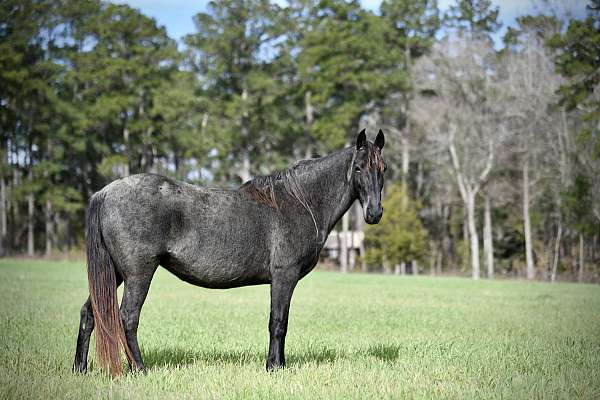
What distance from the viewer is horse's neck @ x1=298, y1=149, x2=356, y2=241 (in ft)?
22.9

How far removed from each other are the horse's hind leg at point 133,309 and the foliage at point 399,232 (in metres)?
34.7

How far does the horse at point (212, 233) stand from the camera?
6.30 meters

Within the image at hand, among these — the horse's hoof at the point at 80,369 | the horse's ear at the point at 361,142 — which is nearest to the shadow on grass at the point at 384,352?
the horse's ear at the point at 361,142

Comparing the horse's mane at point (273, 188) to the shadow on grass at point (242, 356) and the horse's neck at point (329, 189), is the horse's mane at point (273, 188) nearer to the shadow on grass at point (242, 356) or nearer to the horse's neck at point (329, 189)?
the horse's neck at point (329, 189)

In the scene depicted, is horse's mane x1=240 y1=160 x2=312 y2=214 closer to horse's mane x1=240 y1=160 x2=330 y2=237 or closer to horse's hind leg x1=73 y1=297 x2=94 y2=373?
horse's mane x1=240 y1=160 x2=330 y2=237

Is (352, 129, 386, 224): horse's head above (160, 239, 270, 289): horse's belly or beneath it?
above

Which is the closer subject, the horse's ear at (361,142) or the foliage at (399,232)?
the horse's ear at (361,142)

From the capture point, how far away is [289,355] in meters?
8.16

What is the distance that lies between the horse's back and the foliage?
112ft

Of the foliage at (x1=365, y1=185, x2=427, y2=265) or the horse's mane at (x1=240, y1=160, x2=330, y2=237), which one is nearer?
the horse's mane at (x1=240, y1=160, x2=330, y2=237)

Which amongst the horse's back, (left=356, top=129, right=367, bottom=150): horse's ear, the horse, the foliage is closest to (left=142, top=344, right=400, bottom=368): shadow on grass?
the horse

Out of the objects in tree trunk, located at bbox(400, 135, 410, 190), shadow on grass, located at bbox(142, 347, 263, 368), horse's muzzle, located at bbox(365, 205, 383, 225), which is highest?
tree trunk, located at bbox(400, 135, 410, 190)

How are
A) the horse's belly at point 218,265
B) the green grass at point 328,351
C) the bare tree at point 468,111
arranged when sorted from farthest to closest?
the bare tree at point 468,111, the horse's belly at point 218,265, the green grass at point 328,351

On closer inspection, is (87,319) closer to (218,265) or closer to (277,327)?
(218,265)
